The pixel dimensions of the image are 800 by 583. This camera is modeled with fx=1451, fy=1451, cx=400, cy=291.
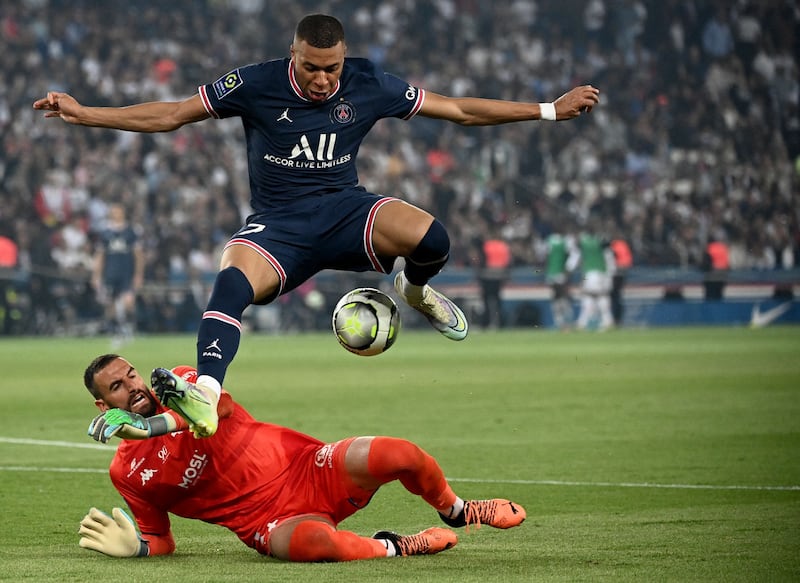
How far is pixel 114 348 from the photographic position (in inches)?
898

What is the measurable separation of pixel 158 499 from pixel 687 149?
87.6 ft

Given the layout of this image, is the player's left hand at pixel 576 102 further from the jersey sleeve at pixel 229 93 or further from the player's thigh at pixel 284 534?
the player's thigh at pixel 284 534

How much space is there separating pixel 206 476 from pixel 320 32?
7.30ft

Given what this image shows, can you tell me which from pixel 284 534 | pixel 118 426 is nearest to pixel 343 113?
pixel 284 534

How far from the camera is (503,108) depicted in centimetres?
761

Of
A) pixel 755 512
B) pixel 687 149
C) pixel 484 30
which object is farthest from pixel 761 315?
pixel 755 512

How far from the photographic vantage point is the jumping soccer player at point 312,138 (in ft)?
23.3

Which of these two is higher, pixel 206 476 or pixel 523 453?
pixel 206 476

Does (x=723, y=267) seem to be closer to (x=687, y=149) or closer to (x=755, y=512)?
(x=687, y=149)

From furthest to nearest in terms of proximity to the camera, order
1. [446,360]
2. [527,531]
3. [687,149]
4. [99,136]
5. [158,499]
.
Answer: [687,149]
[99,136]
[446,360]
[527,531]
[158,499]

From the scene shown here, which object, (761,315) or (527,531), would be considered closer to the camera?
(527,531)

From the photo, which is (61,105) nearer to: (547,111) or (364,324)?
(364,324)

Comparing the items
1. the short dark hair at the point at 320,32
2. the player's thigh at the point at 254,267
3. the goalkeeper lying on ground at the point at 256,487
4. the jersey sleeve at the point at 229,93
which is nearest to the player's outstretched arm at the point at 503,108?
the short dark hair at the point at 320,32

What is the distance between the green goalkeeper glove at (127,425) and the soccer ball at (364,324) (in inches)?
75.6
